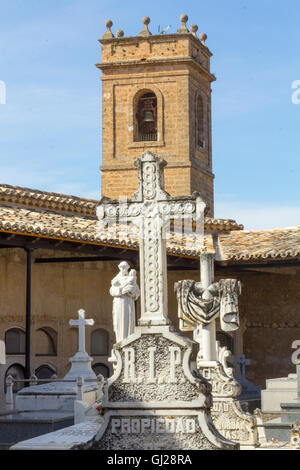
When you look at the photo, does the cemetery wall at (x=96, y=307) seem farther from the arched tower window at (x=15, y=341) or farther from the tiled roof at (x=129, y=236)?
the tiled roof at (x=129, y=236)

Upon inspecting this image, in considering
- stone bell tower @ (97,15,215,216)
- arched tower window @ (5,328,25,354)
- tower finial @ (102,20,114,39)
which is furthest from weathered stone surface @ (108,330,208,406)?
tower finial @ (102,20,114,39)

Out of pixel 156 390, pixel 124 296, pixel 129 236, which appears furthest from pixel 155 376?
pixel 129 236

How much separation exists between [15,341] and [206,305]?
1130 cm

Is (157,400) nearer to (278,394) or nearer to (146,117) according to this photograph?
(278,394)

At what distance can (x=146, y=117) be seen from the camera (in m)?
34.5

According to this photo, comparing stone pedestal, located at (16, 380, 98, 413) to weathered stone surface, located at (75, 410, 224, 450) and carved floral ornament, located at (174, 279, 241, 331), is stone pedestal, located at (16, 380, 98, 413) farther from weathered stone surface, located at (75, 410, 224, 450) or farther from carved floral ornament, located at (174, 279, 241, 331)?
weathered stone surface, located at (75, 410, 224, 450)

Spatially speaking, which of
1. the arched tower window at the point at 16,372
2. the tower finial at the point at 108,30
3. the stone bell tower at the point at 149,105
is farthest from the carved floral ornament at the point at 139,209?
the tower finial at the point at 108,30

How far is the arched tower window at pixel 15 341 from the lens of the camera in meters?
22.0

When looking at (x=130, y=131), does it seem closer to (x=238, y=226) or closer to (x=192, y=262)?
(x=238, y=226)

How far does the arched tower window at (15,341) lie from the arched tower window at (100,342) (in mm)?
2715

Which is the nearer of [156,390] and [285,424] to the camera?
[156,390]

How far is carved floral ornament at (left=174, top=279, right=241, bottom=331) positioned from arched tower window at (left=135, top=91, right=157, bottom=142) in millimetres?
22690
